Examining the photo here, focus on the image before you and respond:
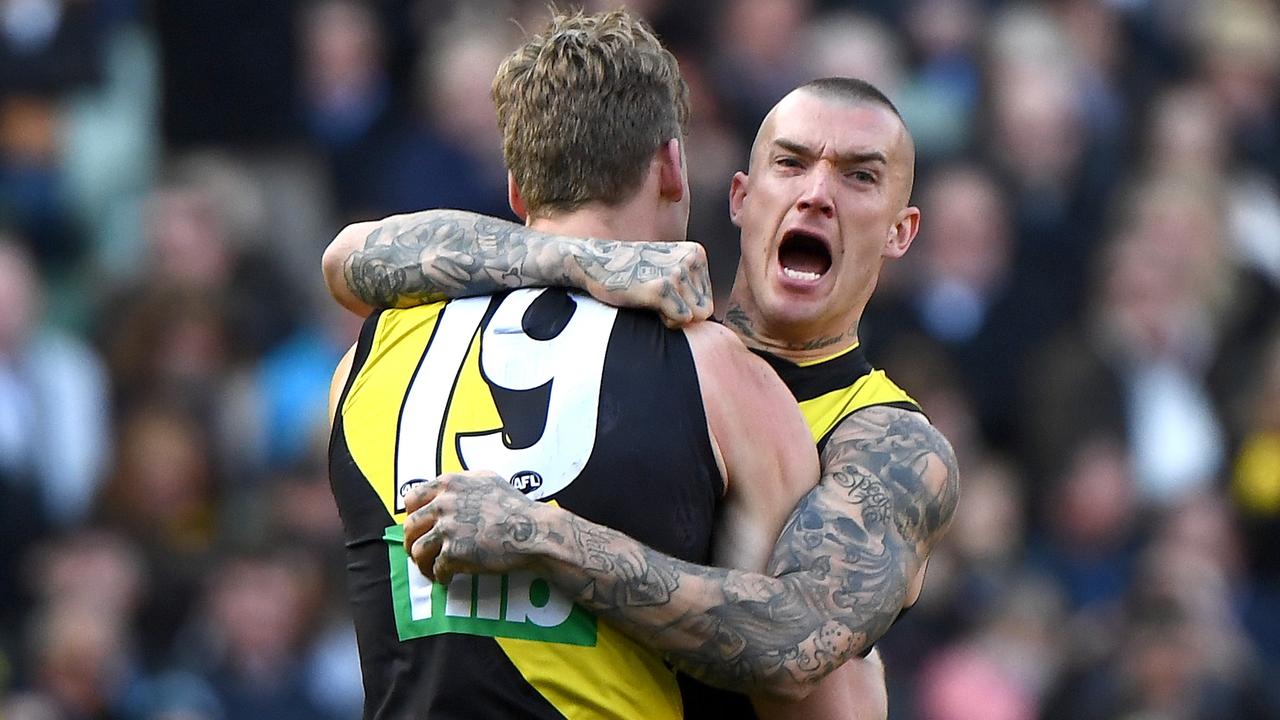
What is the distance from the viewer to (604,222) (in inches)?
181

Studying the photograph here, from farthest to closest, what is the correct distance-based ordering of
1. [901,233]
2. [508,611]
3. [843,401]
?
[901,233] → [843,401] → [508,611]

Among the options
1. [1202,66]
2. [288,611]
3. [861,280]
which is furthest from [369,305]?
[1202,66]

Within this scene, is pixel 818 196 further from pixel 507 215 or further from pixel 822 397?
pixel 507 215

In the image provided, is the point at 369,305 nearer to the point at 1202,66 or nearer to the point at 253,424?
the point at 253,424

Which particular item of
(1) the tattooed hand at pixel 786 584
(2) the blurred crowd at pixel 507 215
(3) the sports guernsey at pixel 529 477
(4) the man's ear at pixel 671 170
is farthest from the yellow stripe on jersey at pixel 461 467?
(2) the blurred crowd at pixel 507 215

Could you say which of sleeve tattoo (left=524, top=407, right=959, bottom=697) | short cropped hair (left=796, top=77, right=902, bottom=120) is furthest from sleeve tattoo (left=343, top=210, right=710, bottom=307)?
short cropped hair (left=796, top=77, right=902, bottom=120)

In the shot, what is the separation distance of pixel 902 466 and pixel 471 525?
1.04 metres

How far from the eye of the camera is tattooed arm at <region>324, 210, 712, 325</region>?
4.46 m

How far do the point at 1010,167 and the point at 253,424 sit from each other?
14.8 ft

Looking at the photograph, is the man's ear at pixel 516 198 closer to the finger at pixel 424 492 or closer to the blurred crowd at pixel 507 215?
the finger at pixel 424 492

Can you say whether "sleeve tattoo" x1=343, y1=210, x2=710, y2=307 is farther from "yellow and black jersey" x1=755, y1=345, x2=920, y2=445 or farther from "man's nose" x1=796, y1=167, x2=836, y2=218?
"man's nose" x1=796, y1=167, x2=836, y2=218

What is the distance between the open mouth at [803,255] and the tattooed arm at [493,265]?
2.12ft

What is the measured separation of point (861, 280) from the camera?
527 cm

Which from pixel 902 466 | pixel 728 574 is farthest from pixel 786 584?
pixel 902 466
